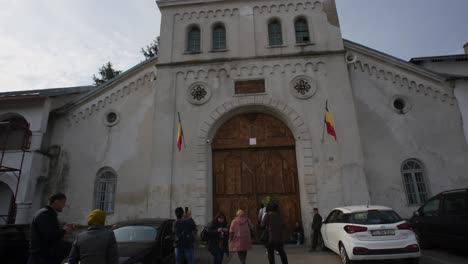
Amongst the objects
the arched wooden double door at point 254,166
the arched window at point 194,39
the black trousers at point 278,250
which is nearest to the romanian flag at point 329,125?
the arched wooden double door at point 254,166

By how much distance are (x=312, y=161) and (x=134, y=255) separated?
8.33 meters

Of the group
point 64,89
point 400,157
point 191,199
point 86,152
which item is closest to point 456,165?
point 400,157

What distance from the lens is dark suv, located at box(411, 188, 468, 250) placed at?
7.84m

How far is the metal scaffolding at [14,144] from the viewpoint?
41.9 feet

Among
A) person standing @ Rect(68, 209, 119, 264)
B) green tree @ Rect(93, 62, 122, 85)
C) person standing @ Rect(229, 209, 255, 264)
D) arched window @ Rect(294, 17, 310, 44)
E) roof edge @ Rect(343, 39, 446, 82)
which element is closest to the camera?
person standing @ Rect(68, 209, 119, 264)

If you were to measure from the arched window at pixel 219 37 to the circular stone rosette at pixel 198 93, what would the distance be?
2.43 meters

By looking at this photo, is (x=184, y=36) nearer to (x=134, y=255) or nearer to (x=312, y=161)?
(x=312, y=161)

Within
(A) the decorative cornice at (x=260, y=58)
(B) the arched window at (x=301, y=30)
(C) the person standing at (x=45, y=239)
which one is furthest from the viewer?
(B) the arched window at (x=301, y=30)

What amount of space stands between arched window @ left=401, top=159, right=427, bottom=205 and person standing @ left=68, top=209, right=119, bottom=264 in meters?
12.6

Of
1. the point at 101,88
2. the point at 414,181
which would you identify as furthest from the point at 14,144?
the point at 414,181

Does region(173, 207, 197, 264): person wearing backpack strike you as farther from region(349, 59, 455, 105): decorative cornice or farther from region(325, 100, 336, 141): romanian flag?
region(349, 59, 455, 105): decorative cornice

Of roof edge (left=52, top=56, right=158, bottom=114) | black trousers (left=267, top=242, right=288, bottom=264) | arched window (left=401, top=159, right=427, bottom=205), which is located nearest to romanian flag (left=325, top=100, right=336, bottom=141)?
arched window (left=401, top=159, right=427, bottom=205)

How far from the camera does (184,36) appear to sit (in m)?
14.8

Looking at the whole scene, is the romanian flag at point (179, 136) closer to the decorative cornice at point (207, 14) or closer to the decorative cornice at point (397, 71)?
the decorative cornice at point (207, 14)
